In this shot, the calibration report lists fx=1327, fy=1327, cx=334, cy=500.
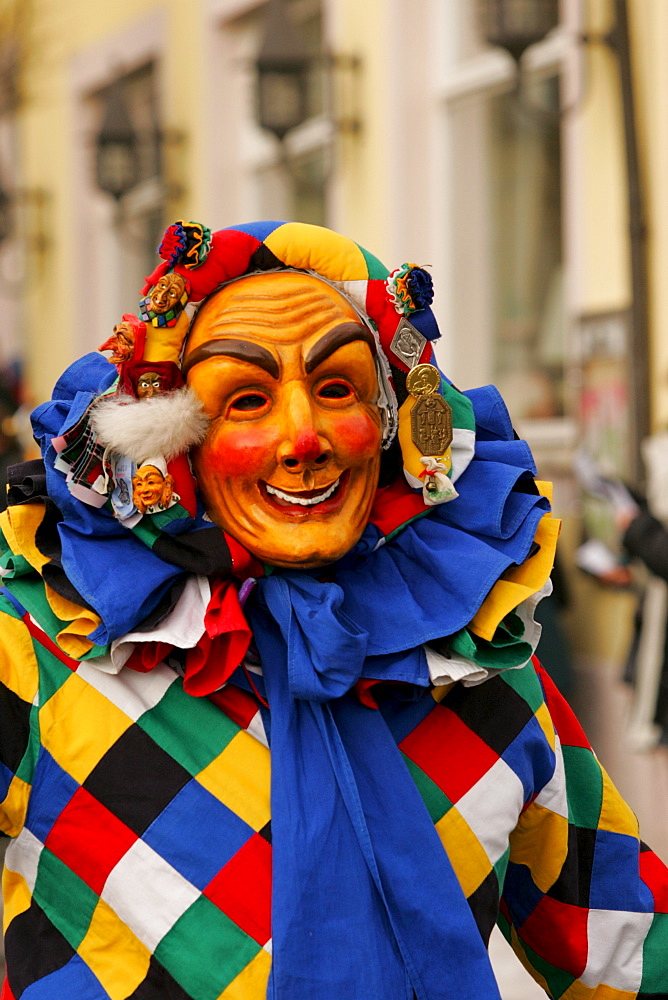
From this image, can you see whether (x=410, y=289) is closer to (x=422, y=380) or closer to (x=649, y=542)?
(x=422, y=380)

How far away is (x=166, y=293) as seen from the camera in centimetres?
184

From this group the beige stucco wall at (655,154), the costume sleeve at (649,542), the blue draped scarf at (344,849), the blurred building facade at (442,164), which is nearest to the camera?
the blue draped scarf at (344,849)

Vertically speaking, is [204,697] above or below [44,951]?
above

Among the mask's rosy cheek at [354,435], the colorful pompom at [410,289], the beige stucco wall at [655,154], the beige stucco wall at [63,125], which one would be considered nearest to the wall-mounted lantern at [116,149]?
the beige stucco wall at [63,125]

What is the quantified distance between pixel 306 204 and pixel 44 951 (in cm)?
675

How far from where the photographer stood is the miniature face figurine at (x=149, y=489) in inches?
70.4

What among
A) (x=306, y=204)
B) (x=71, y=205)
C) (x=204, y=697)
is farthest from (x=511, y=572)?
(x=71, y=205)

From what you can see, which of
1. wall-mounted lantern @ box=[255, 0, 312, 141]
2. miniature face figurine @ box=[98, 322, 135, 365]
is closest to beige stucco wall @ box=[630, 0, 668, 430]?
wall-mounted lantern @ box=[255, 0, 312, 141]

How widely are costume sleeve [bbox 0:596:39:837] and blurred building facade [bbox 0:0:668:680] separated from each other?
4.10 meters

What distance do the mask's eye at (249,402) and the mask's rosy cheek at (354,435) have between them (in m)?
0.11

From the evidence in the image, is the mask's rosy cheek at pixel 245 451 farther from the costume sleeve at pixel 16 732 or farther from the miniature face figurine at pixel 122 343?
the costume sleeve at pixel 16 732

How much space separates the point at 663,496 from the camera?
15.4 ft

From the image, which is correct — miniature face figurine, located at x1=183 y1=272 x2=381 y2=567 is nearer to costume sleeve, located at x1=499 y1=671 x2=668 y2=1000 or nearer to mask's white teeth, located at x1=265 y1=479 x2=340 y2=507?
mask's white teeth, located at x1=265 y1=479 x2=340 y2=507

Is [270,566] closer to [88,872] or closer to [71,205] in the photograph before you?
[88,872]
